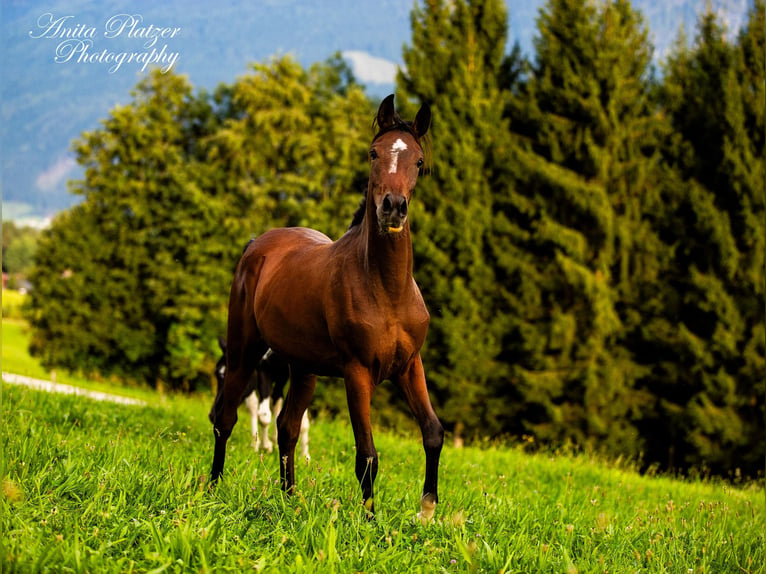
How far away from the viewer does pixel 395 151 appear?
13.8ft

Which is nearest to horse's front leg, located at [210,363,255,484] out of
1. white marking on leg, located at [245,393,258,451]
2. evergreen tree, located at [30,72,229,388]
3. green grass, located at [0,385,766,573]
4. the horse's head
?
green grass, located at [0,385,766,573]

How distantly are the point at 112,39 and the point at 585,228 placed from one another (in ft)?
62.1

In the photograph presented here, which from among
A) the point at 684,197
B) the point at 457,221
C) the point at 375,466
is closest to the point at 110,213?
the point at 457,221

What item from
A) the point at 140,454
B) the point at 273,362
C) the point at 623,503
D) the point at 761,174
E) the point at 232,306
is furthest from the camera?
the point at 761,174

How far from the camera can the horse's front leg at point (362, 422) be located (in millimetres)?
4414

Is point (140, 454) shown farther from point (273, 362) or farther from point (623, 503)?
point (623, 503)

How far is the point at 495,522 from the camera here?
465 cm

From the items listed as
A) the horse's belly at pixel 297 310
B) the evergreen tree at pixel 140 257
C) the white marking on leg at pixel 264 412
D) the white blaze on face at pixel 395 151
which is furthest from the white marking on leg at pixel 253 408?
the evergreen tree at pixel 140 257

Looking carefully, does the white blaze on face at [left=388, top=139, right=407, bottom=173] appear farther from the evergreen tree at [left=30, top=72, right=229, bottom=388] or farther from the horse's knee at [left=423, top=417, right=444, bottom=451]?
the evergreen tree at [left=30, top=72, right=229, bottom=388]

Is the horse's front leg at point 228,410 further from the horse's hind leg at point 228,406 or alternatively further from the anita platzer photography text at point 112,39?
the anita platzer photography text at point 112,39

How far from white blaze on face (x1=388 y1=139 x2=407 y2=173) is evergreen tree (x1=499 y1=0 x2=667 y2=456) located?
18.1 metres

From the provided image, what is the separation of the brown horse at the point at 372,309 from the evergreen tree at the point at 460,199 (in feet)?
57.6

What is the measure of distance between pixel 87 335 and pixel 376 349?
31.9 metres

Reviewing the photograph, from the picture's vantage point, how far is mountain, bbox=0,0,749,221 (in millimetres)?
6293
